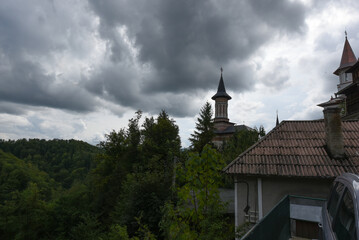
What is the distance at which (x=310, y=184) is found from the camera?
724 centimetres

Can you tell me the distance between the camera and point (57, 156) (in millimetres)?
112312

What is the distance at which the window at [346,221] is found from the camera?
203cm

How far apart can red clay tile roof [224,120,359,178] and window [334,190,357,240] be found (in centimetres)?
501

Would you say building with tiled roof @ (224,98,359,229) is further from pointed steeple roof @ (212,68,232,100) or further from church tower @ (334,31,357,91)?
pointed steeple roof @ (212,68,232,100)

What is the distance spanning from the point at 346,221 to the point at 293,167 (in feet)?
18.7

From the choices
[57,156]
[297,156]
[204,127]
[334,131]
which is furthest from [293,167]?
[57,156]

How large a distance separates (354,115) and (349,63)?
31.5m

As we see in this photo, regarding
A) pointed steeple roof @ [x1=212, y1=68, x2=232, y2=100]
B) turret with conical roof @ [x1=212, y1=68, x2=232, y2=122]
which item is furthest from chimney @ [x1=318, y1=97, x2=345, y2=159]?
pointed steeple roof @ [x1=212, y1=68, x2=232, y2=100]

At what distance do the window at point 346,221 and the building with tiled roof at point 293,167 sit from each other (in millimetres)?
5009

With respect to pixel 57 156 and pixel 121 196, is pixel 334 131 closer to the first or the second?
pixel 121 196

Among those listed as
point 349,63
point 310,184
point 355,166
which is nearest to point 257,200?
point 310,184

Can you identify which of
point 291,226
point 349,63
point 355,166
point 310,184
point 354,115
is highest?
point 349,63

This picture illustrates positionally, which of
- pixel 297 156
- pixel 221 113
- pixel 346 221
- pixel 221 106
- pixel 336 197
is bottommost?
pixel 346 221

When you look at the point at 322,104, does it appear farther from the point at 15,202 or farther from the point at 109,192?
the point at 15,202
